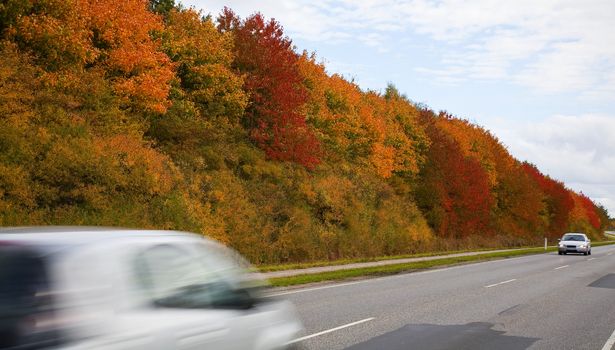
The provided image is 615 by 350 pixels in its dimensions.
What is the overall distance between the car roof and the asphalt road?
6.69ft

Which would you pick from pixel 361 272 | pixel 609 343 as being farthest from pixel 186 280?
pixel 361 272

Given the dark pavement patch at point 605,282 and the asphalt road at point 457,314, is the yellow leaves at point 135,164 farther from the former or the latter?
the dark pavement patch at point 605,282

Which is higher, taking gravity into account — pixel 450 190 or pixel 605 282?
pixel 450 190

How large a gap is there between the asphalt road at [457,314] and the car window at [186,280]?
1100mm

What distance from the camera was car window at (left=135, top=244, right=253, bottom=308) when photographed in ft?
14.6

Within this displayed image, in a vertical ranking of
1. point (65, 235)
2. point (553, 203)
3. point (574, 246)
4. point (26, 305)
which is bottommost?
point (574, 246)

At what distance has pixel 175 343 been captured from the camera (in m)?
4.34

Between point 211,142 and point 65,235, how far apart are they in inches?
1096

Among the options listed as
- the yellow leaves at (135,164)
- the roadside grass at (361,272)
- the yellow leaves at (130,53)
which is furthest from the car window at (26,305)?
the yellow leaves at (130,53)

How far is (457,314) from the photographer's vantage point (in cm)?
1305

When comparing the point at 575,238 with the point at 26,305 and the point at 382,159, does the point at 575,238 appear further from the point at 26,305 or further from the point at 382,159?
the point at 26,305

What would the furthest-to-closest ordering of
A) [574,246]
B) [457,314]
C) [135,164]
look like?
[574,246], [135,164], [457,314]

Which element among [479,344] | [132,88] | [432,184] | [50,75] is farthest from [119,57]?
[432,184]

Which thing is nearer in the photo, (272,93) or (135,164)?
(135,164)
